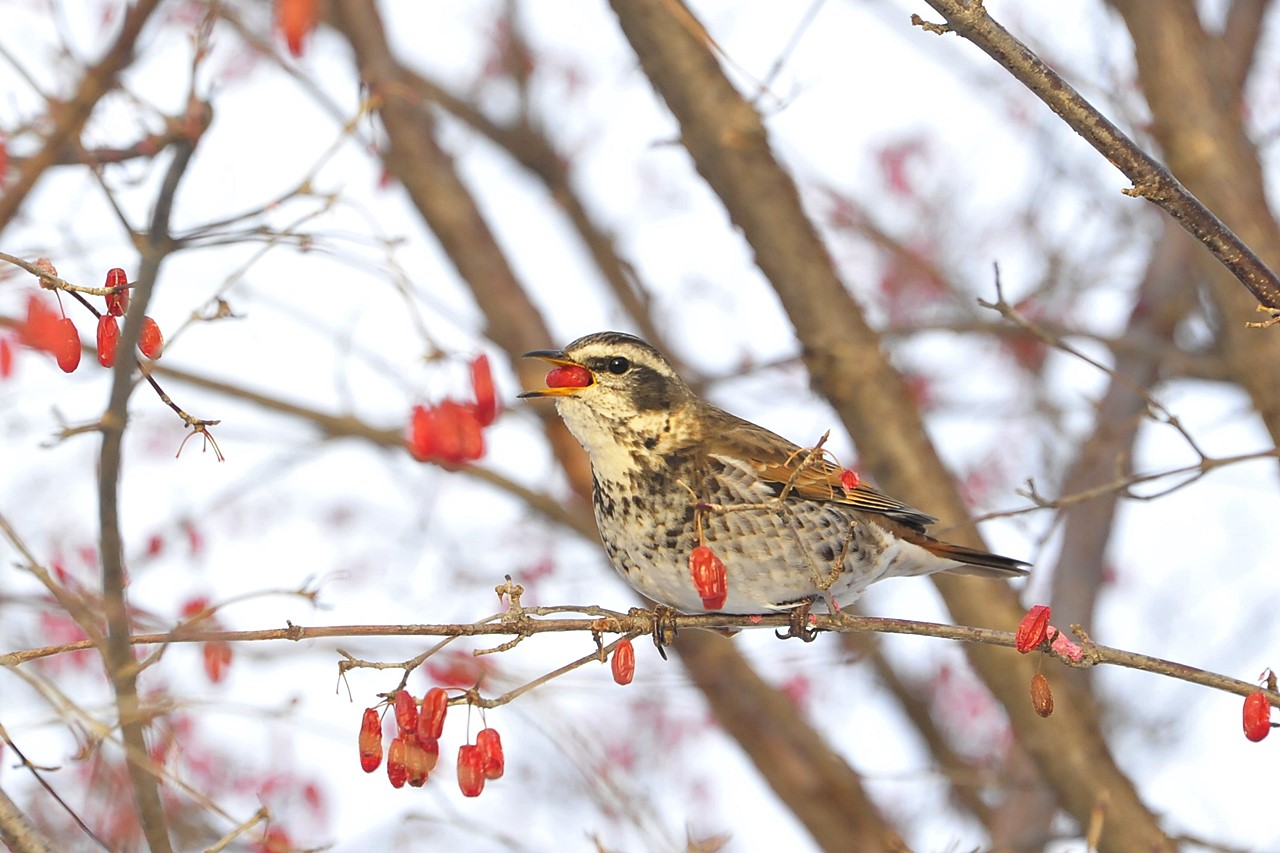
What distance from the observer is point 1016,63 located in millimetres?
3189

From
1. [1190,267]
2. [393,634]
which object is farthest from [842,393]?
[393,634]

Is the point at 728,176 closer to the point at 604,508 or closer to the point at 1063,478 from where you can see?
the point at 604,508

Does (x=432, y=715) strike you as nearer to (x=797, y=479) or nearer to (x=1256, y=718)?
(x=797, y=479)

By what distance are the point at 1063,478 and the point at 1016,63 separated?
228 inches

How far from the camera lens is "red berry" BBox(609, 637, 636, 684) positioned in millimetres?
3898

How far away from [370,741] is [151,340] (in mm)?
1197

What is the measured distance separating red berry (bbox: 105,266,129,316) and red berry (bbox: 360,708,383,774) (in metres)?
1.20

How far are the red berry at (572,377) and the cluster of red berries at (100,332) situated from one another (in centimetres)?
190

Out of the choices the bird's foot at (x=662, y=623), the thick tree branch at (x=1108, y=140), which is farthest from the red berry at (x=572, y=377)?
the thick tree branch at (x=1108, y=140)

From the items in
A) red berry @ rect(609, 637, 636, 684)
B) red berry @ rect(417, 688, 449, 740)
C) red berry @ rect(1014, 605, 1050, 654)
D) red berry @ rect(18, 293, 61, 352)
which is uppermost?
red berry @ rect(18, 293, 61, 352)

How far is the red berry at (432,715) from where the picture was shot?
3.58 m

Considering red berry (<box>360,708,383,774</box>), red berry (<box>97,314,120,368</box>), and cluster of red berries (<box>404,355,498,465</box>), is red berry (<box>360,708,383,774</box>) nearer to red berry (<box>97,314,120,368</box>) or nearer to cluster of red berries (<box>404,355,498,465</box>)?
red berry (<box>97,314,120,368</box>)

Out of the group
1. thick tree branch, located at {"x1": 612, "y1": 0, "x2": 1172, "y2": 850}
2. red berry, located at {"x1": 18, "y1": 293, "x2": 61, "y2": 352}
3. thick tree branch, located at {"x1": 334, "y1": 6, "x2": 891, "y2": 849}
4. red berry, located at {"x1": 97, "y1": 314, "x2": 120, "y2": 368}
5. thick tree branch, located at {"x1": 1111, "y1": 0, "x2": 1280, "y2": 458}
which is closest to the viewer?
red berry, located at {"x1": 97, "y1": 314, "x2": 120, "y2": 368}

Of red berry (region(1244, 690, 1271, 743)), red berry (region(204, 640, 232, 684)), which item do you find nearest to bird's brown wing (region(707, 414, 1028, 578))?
red berry (region(1244, 690, 1271, 743))
